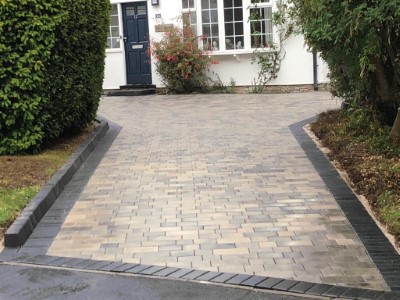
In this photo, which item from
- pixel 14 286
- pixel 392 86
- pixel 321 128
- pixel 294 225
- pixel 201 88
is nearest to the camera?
pixel 14 286

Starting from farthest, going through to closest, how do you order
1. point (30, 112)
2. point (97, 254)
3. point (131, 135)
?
point (131, 135)
point (30, 112)
point (97, 254)

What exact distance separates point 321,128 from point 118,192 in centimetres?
439

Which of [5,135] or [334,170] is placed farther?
[5,135]

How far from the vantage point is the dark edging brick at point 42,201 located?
515 cm

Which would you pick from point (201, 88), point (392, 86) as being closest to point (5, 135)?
point (392, 86)

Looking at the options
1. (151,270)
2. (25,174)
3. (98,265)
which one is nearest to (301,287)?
(151,270)

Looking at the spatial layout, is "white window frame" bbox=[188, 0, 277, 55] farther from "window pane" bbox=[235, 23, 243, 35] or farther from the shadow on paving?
the shadow on paving

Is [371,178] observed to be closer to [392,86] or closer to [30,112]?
[392,86]

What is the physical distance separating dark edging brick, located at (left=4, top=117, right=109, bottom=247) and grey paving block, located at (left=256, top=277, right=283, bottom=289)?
2263 mm

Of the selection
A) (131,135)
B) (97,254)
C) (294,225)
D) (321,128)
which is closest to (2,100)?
(131,135)

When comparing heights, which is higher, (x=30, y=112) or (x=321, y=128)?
(x=30, y=112)

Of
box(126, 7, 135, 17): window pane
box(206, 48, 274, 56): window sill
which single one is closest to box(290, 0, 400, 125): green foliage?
box(206, 48, 274, 56): window sill

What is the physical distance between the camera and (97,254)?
490 centimetres

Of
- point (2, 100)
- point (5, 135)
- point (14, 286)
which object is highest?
point (2, 100)
